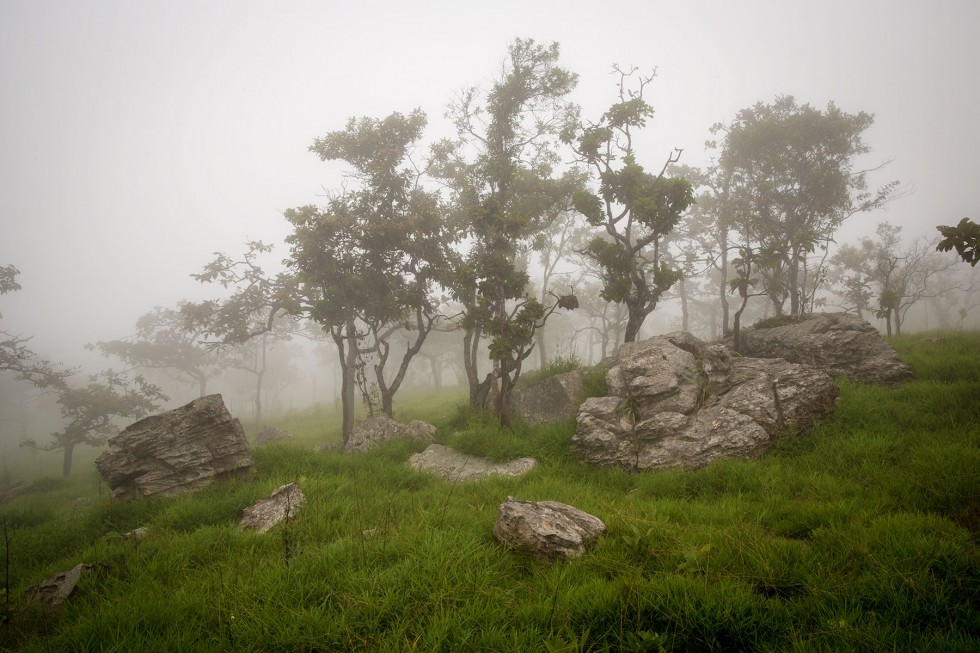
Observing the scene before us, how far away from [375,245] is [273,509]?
34.4 feet

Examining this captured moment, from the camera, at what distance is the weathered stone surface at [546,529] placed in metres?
4.61

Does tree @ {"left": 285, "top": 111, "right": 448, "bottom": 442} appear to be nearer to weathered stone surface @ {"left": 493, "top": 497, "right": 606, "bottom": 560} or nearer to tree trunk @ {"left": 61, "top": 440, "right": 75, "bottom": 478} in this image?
weathered stone surface @ {"left": 493, "top": 497, "right": 606, "bottom": 560}

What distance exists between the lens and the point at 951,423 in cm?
718

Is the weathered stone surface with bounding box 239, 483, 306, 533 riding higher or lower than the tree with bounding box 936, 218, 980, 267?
lower

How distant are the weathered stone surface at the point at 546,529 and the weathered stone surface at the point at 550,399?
17.8 ft

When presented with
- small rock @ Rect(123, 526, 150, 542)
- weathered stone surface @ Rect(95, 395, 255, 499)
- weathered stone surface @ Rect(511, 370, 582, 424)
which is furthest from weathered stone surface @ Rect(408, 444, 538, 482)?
small rock @ Rect(123, 526, 150, 542)

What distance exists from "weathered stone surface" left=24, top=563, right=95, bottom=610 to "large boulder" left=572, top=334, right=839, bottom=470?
26.8 feet

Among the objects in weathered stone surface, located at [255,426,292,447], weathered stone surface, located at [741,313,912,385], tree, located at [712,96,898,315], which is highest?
tree, located at [712,96,898,315]

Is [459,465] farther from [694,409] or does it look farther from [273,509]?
[694,409]

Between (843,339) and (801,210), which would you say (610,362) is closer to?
(843,339)

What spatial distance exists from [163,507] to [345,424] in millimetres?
8182

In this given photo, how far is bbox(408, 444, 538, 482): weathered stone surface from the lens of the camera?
8.69 meters

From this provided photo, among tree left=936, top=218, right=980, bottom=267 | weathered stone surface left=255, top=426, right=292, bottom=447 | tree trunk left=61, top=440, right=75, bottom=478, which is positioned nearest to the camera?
tree left=936, top=218, right=980, bottom=267

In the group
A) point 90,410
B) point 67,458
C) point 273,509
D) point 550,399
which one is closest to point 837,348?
point 550,399
